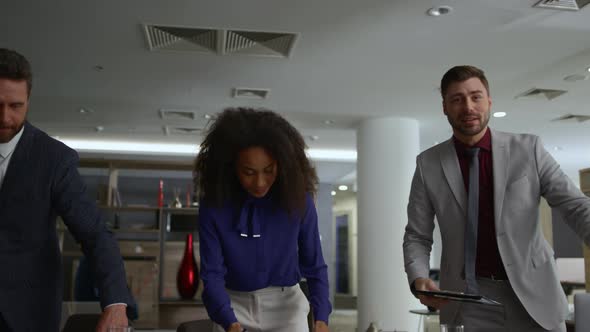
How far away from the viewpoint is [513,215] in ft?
5.80

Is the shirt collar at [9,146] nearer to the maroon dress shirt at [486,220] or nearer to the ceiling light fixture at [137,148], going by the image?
the maroon dress shirt at [486,220]

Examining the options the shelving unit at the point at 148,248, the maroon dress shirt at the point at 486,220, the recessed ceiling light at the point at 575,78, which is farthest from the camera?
the shelving unit at the point at 148,248

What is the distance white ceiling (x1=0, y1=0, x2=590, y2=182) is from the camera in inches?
177

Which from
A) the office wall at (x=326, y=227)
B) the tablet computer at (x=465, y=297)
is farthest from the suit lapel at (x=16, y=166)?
the office wall at (x=326, y=227)

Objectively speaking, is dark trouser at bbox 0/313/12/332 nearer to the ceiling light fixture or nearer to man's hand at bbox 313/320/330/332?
man's hand at bbox 313/320/330/332

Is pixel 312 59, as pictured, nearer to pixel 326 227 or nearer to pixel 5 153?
pixel 5 153

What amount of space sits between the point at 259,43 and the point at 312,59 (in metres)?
0.54

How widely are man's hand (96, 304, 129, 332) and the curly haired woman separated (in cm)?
35

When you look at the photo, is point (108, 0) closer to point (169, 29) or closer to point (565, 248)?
point (169, 29)

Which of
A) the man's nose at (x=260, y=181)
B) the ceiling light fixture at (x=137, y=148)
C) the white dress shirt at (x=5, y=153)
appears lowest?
the man's nose at (x=260, y=181)

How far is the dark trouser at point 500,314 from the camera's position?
68.0 inches

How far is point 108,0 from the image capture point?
431 cm

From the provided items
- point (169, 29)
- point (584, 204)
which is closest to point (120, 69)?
point (169, 29)

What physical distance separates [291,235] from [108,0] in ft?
10.3
